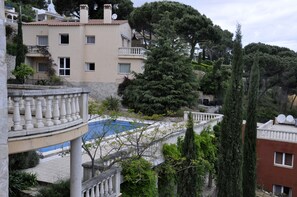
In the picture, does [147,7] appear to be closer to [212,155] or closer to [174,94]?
[174,94]

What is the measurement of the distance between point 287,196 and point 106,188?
16936 mm

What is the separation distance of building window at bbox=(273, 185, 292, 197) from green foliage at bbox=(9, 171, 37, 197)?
58.1 feet

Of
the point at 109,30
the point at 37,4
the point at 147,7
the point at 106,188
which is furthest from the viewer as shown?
the point at 37,4

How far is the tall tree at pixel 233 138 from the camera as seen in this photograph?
1504cm

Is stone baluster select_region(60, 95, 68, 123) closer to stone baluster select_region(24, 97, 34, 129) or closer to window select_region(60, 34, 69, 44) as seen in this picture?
stone baluster select_region(24, 97, 34, 129)

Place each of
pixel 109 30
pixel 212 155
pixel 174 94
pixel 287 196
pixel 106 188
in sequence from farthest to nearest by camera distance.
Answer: pixel 109 30
pixel 174 94
pixel 287 196
pixel 212 155
pixel 106 188

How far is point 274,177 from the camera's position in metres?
22.4

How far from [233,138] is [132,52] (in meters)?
18.8

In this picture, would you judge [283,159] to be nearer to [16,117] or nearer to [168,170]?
[168,170]

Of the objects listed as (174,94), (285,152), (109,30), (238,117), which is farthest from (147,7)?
(238,117)

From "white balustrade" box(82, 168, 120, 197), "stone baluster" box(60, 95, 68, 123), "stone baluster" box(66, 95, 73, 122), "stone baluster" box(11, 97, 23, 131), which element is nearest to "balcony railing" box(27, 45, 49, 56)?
"white balustrade" box(82, 168, 120, 197)

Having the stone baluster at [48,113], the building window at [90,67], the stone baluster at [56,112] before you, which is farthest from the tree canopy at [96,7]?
the stone baluster at [48,113]

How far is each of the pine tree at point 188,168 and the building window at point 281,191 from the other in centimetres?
1185

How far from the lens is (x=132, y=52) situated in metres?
32.0
